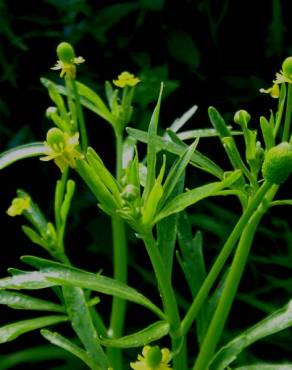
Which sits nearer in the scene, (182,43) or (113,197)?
(113,197)


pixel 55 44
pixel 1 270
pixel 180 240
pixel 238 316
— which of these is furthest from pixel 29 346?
pixel 180 240

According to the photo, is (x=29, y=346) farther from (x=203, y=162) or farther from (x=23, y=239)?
(x=203, y=162)

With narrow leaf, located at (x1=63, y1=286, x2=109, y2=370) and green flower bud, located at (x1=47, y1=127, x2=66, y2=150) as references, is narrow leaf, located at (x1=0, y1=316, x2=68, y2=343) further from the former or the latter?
green flower bud, located at (x1=47, y1=127, x2=66, y2=150)

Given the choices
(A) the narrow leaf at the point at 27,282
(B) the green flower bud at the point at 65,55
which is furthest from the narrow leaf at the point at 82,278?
(B) the green flower bud at the point at 65,55

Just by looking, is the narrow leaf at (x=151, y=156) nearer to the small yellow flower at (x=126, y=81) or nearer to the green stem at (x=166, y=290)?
the green stem at (x=166, y=290)

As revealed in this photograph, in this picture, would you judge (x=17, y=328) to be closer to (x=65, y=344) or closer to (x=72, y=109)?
(x=65, y=344)

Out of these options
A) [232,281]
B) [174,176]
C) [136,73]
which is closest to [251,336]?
[232,281]

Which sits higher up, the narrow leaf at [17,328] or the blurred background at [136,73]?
the blurred background at [136,73]
